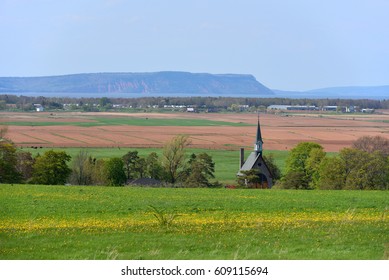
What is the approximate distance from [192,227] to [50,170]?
99.7ft

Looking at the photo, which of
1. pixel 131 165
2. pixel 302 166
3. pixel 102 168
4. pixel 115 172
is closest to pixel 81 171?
pixel 102 168

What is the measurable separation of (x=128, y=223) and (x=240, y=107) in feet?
511

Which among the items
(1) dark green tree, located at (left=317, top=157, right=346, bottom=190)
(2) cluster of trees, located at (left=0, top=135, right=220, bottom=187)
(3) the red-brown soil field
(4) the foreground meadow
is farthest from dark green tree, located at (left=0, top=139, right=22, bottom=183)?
(3) the red-brown soil field

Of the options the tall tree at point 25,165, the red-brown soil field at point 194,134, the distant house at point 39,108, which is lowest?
the red-brown soil field at point 194,134

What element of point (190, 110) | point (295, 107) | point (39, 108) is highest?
point (39, 108)

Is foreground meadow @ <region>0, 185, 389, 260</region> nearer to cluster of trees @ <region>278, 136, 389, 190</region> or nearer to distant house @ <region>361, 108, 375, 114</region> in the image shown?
cluster of trees @ <region>278, 136, 389, 190</region>

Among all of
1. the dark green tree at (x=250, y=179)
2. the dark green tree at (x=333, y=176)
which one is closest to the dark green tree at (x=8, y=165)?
the dark green tree at (x=250, y=179)

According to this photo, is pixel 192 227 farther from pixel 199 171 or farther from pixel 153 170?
pixel 153 170

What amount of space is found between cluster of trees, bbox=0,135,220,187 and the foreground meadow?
1978cm

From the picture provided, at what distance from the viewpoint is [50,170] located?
4456cm

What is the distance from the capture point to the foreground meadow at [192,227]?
40.9ft

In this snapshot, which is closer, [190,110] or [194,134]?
[194,134]

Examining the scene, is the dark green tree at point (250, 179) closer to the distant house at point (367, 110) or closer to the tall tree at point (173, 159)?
the tall tree at point (173, 159)

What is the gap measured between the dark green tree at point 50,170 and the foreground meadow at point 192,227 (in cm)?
1974
